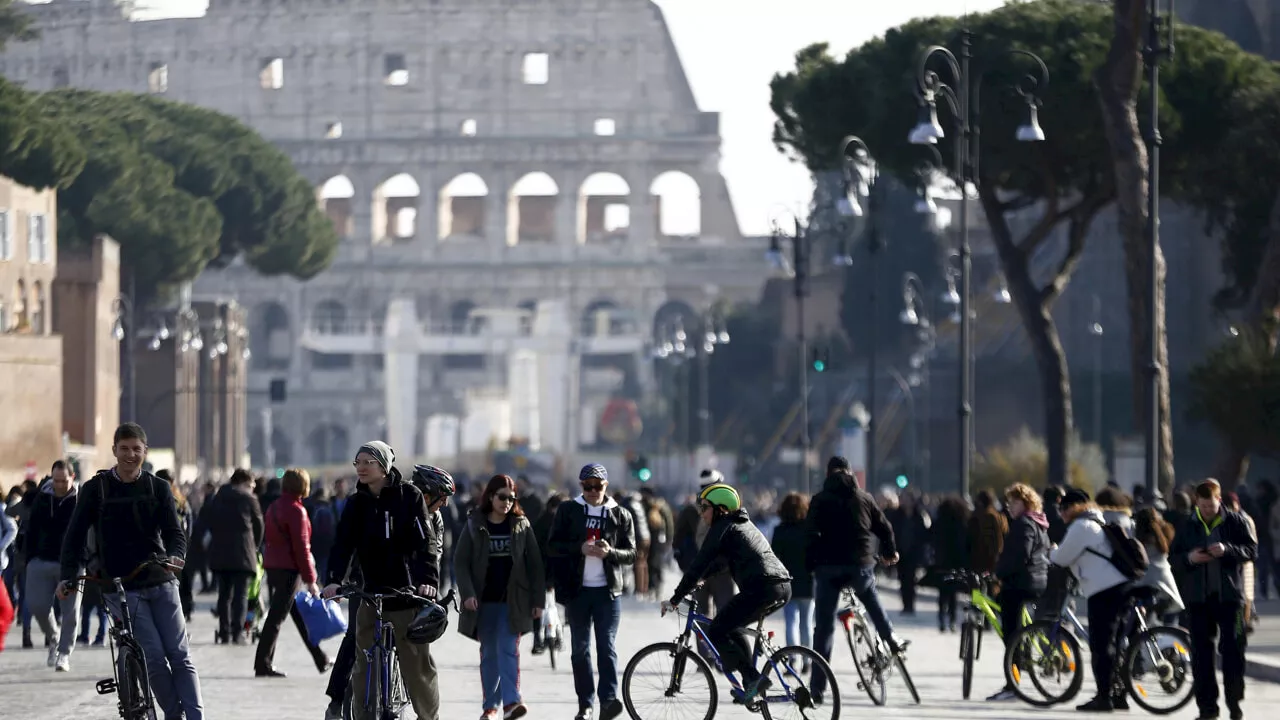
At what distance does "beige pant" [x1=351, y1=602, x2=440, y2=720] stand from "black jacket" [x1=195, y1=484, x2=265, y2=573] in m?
7.82

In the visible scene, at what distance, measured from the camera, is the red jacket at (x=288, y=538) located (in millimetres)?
17091

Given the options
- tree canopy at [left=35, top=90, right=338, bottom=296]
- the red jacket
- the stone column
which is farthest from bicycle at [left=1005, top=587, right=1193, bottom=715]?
the stone column

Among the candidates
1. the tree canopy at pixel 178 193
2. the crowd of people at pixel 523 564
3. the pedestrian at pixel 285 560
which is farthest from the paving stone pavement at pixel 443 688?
the tree canopy at pixel 178 193

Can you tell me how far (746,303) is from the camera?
108312mm

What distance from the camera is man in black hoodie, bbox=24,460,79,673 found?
→ 19.4 m

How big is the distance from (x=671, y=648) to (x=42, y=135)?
3977 cm

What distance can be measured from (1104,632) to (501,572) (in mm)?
3973

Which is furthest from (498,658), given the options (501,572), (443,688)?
(443,688)

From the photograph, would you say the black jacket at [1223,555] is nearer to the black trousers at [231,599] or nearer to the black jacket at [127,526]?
the black jacket at [127,526]

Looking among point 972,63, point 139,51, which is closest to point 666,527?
point 972,63

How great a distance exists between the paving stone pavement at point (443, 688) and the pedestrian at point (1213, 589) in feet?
1.78

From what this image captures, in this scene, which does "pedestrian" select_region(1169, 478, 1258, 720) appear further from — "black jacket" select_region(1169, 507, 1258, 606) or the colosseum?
the colosseum

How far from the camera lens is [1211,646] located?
15758 mm

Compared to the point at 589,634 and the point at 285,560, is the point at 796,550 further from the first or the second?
the point at 589,634
